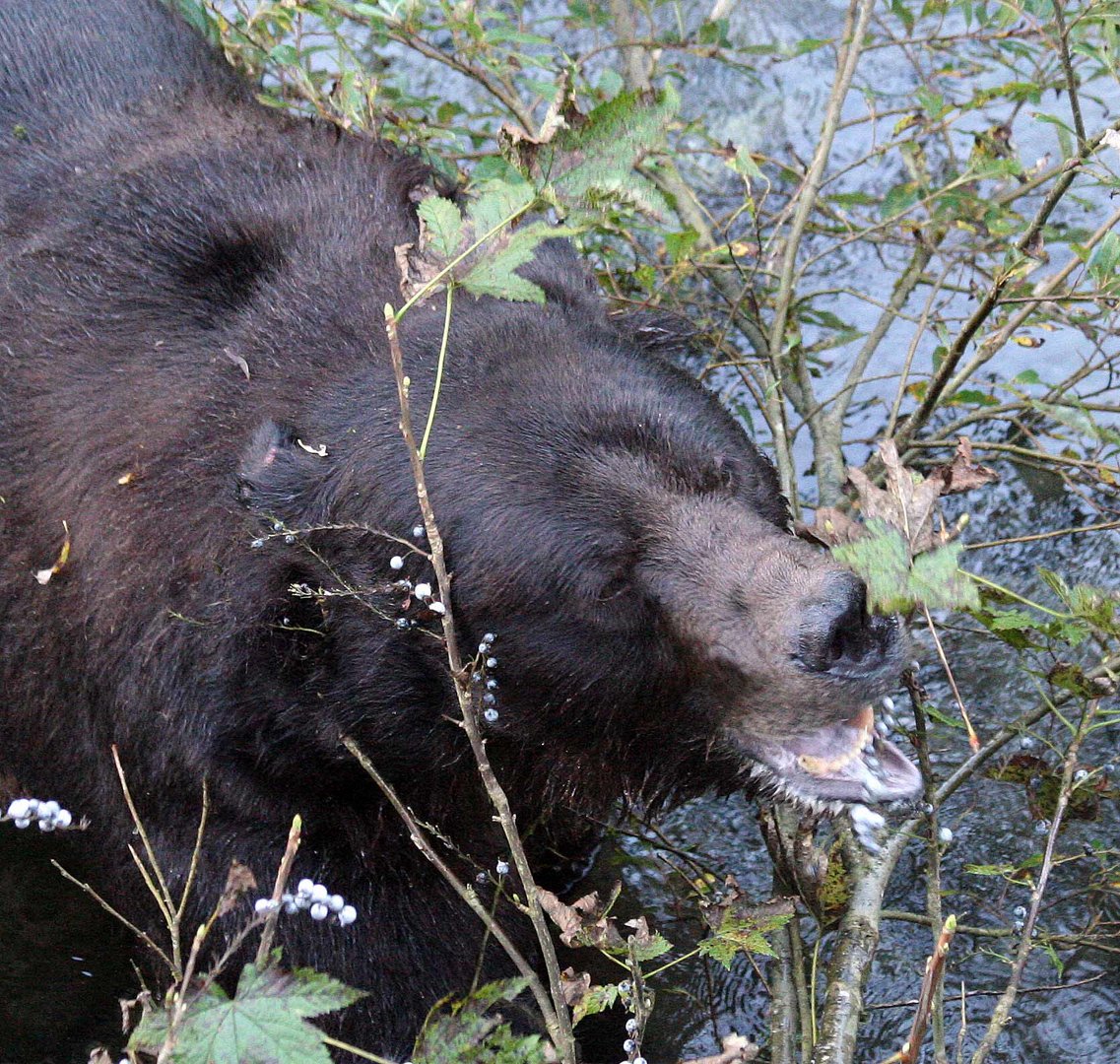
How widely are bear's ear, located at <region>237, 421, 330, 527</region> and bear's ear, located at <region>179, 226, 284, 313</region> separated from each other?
428 millimetres

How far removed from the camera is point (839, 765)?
118 inches

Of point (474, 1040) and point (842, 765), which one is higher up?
point (842, 765)

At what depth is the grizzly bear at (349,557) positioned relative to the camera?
9.73 ft

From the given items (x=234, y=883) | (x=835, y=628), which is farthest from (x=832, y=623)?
(x=234, y=883)

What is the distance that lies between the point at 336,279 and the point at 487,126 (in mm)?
2844

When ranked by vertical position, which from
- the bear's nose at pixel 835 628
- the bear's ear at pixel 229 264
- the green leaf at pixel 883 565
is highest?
the green leaf at pixel 883 565

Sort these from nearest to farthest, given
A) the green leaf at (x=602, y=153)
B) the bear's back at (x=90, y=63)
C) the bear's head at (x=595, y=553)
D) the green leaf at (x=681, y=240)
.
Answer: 1. the green leaf at (x=602, y=153)
2. the bear's head at (x=595, y=553)
3. the bear's back at (x=90, y=63)
4. the green leaf at (x=681, y=240)

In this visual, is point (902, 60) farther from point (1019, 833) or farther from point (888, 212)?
point (1019, 833)

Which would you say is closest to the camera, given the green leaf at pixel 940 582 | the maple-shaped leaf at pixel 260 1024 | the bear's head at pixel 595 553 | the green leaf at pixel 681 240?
the maple-shaped leaf at pixel 260 1024

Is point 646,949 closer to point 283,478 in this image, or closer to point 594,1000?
point 594,1000

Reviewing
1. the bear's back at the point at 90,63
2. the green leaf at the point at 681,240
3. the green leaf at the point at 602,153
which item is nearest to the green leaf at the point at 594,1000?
the green leaf at the point at 602,153

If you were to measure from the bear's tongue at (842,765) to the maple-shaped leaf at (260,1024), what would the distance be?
3.26 ft

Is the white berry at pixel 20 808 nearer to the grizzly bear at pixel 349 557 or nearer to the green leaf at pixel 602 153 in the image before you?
the grizzly bear at pixel 349 557

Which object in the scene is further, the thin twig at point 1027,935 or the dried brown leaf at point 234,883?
the thin twig at point 1027,935
